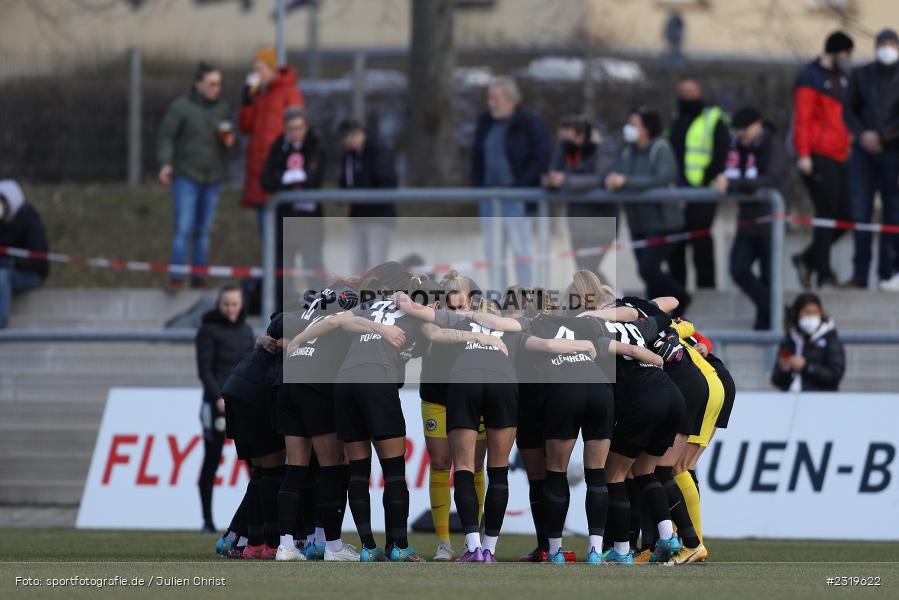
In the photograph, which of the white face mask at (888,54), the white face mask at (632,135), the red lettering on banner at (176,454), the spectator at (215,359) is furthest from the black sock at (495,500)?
the white face mask at (888,54)

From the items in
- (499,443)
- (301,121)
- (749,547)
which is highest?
(301,121)

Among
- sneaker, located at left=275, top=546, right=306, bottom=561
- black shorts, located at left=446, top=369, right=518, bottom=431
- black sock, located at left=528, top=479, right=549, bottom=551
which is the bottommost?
sneaker, located at left=275, top=546, right=306, bottom=561

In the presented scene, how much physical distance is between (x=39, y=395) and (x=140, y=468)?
1.83 metres

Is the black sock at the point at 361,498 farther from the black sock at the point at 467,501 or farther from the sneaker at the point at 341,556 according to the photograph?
the black sock at the point at 467,501

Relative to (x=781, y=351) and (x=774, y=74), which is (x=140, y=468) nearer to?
(x=781, y=351)

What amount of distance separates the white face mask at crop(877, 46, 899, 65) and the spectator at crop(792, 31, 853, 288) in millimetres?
357

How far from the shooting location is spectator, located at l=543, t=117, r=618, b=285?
18.1 m

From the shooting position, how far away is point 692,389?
13.3 m

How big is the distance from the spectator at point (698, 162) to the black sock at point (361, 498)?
638cm

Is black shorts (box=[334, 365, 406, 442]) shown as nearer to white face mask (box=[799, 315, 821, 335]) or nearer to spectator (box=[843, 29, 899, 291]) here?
white face mask (box=[799, 315, 821, 335])

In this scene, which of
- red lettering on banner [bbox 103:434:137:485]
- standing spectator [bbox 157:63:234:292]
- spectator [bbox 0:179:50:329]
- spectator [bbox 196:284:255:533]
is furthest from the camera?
spectator [bbox 0:179:50:329]

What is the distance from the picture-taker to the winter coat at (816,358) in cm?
1680

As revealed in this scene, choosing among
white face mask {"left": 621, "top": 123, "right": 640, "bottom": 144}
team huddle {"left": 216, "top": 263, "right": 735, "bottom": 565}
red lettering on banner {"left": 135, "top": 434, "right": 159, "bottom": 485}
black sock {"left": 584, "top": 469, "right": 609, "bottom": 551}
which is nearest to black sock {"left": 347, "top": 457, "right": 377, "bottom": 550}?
team huddle {"left": 216, "top": 263, "right": 735, "bottom": 565}

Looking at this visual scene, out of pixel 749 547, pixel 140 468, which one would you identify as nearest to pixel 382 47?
pixel 140 468
